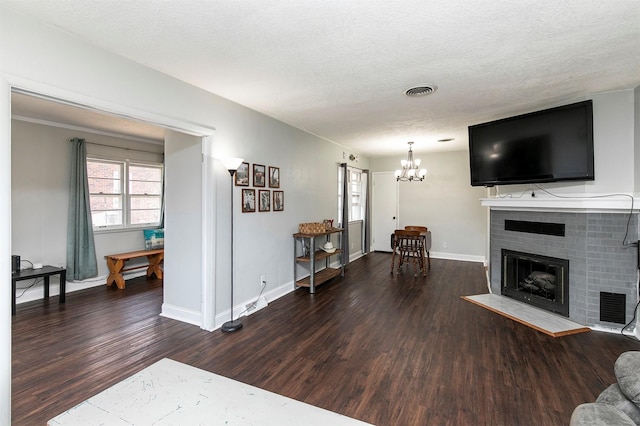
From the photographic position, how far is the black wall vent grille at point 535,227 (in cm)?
Answer: 358

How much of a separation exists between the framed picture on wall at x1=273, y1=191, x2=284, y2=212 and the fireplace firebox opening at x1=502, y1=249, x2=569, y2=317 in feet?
10.8

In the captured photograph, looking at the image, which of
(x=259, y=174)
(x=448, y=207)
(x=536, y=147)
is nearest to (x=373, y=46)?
(x=259, y=174)

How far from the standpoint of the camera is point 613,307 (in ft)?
10.5

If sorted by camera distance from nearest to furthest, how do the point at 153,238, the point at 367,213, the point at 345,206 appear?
the point at 153,238
the point at 345,206
the point at 367,213

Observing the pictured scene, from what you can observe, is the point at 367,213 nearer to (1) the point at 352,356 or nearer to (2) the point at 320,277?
(2) the point at 320,277

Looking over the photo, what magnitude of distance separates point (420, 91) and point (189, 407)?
3.22 metres

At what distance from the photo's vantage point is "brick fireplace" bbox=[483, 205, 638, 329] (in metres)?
3.16

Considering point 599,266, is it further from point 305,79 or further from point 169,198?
point 169,198

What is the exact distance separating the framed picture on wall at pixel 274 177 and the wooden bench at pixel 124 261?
2.75 meters

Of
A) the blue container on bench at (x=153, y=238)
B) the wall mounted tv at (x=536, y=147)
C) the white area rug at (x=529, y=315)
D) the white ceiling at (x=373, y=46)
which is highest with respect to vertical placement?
the white ceiling at (x=373, y=46)

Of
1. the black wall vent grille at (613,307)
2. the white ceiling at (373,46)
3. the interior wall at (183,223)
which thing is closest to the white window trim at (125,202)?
the interior wall at (183,223)

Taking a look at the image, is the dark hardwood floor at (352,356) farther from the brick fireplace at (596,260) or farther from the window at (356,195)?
the window at (356,195)

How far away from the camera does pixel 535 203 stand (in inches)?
146

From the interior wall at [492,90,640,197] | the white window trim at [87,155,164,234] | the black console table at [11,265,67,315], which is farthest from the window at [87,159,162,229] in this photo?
the interior wall at [492,90,640,197]
